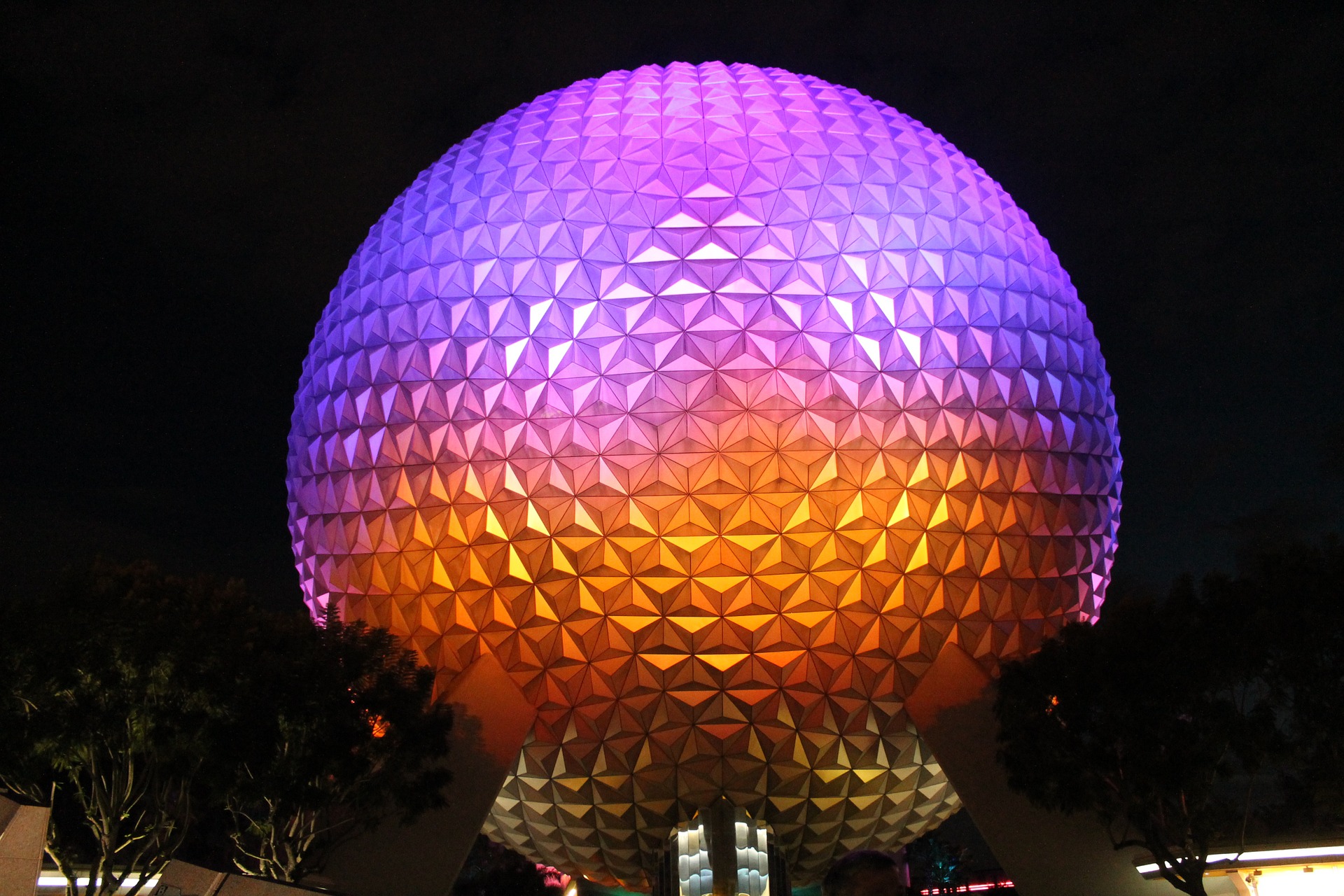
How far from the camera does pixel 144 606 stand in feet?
55.3

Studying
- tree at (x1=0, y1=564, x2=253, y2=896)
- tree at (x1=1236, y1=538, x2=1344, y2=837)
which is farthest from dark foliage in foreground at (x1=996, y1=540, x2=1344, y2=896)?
tree at (x1=0, y1=564, x2=253, y2=896)

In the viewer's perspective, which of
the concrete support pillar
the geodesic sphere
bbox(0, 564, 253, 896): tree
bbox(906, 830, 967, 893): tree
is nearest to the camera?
the concrete support pillar

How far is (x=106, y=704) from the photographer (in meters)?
16.0

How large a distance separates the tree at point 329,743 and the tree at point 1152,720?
11223mm

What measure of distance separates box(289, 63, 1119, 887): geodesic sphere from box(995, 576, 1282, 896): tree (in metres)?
1.82

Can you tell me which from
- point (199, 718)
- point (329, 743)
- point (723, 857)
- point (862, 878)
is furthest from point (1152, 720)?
point (199, 718)

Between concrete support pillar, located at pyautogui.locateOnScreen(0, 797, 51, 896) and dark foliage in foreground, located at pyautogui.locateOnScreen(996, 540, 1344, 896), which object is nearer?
concrete support pillar, located at pyautogui.locateOnScreen(0, 797, 51, 896)

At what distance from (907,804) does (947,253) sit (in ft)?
38.6

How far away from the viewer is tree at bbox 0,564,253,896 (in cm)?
1577

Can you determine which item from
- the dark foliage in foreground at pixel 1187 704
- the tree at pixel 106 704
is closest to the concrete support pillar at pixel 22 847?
the tree at pixel 106 704

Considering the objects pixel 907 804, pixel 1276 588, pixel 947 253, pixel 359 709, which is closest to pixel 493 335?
Result: pixel 359 709

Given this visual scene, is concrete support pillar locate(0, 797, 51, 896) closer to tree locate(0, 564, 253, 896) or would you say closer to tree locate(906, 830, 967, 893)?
tree locate(0, 564, 253, 896)

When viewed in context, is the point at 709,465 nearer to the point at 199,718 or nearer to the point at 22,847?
the point at 199,718

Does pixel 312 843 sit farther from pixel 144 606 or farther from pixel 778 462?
pixel 778 462
